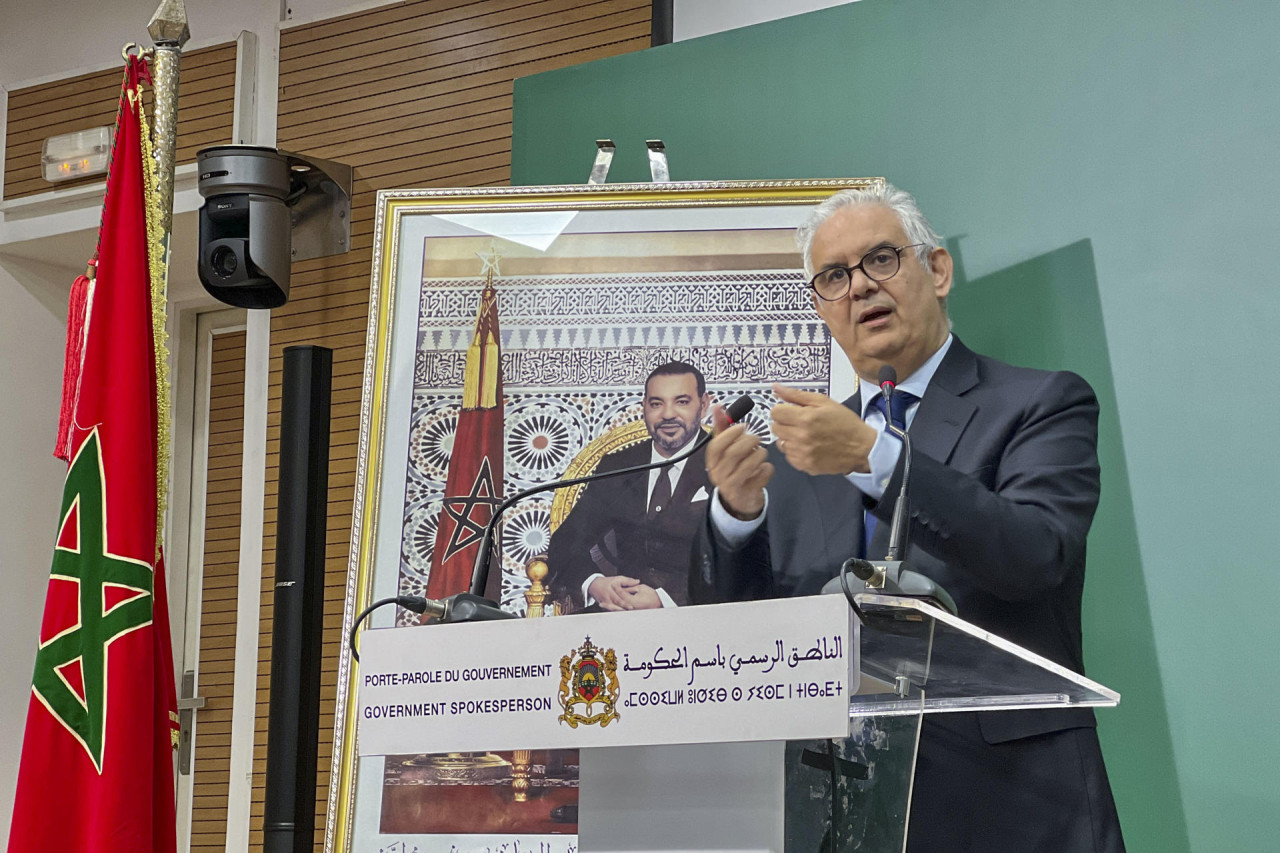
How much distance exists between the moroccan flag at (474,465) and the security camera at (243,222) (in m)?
0.92

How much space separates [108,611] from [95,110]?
2.26 m

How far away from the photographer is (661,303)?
2.84 metres

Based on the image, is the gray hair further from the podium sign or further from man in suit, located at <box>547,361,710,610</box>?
the podium sign

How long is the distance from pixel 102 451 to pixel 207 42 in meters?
1.87

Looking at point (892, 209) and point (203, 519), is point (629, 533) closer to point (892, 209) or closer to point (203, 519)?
point (892, 209)

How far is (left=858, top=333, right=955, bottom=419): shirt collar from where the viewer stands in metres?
2.64

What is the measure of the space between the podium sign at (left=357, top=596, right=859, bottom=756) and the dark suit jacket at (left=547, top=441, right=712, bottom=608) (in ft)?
3.73

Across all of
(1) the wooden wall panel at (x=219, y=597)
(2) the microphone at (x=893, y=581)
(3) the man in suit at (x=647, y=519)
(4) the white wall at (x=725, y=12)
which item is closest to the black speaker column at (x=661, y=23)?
(4) the white wall at (x=725, y=12)

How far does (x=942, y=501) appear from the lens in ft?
6.61

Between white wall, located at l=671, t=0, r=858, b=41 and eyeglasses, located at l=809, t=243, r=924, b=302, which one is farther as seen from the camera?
white wall, located at l=671, t=0, r=858, b=41

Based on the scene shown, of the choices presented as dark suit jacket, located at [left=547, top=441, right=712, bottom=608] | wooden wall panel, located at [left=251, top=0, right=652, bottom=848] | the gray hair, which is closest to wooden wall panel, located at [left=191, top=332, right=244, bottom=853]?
wooden wall panel, located at [left=251, top=0, right=652, bottom=848]

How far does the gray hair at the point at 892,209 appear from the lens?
2.66 m

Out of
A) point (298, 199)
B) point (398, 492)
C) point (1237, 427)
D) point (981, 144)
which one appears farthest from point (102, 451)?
point (1237, 427)

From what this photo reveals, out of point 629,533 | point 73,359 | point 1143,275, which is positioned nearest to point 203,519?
point 73,359
